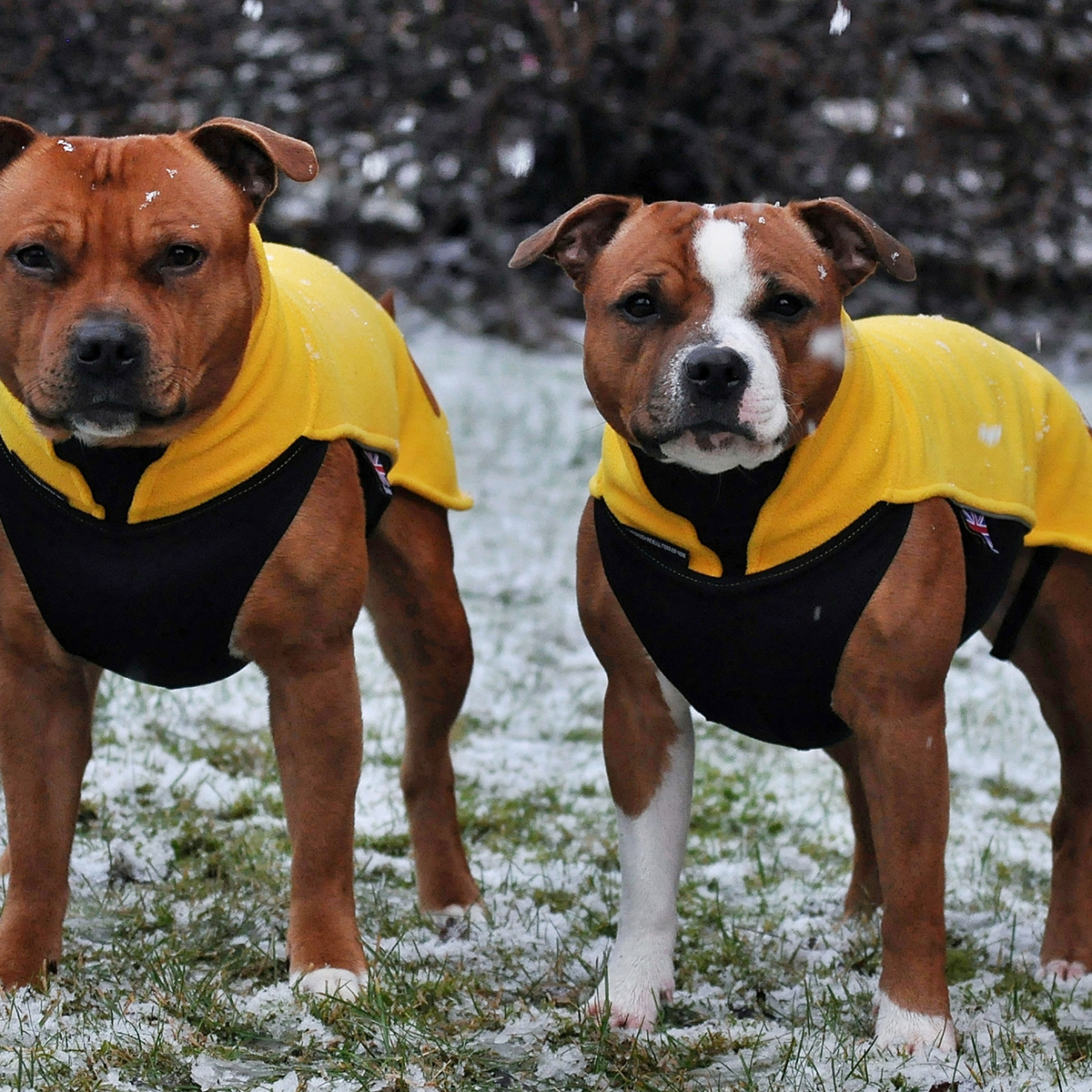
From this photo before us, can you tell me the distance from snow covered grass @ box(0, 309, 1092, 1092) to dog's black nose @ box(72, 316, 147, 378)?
1446 millimetres

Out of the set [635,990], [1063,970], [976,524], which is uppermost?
[976,524]

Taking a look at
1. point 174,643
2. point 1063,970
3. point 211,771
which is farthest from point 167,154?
point 1063,970

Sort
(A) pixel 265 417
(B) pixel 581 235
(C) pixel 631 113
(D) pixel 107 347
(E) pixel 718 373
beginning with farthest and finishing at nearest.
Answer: (C) pixel 631 113, (B) pixel 581 235, (A) pixel 265 417, (E) pixel 718 373, (D) pixel 107 347

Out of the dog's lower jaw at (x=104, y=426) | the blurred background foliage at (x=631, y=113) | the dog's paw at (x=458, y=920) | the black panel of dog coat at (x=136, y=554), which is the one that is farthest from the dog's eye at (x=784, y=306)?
the blurred background foliage at (x=631, y=113)

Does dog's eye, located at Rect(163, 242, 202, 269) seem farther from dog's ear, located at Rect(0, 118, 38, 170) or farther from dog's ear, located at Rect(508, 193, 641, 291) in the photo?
dog's ear, located at Rect(508, 193, 641, 291)

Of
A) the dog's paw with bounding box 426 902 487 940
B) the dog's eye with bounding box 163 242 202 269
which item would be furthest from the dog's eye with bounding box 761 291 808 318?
the dog's paw with bounding box 426 902 487 940

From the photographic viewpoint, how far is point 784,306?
3881 mm

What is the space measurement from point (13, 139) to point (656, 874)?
92.2 inches

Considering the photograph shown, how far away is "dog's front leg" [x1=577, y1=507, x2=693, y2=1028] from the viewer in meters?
4.20

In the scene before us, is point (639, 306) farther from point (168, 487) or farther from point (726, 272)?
point (168, 487)

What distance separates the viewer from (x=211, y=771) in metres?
5.85

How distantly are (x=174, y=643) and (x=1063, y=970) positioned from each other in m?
2.52

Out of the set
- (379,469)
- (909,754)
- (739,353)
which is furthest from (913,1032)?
(379,469)

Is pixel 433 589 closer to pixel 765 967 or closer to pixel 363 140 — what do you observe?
pixel 765 967
